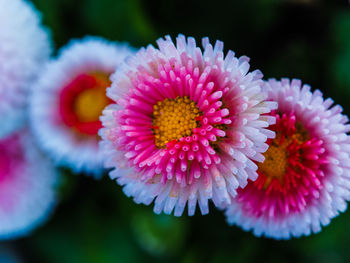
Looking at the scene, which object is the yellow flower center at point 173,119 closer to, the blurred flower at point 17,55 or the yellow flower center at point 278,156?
the yellow flower center at point 278,156

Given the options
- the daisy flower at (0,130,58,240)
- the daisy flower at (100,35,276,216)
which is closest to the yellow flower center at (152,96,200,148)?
the daisy flower at (100,35,276,216)

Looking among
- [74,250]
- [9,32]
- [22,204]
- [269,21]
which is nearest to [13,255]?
[74,250]

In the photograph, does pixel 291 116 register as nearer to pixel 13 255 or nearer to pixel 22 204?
pixel 22 204

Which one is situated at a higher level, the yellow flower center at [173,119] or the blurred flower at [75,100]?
the blurred flower at [75,100]

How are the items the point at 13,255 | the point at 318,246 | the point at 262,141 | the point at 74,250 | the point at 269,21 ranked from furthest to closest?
1. the point at 13,255
2. the point at 74,250
3. the point at 269,21
4. the point at 318,246
5. the point at 262,141

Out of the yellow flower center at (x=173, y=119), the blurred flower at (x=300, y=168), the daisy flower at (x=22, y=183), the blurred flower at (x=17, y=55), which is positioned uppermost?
the blurred flower at (x=17, y=55)

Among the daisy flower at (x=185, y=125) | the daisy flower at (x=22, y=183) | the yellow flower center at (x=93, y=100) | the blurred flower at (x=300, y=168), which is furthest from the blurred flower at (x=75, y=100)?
the blurred flower at (x=300, y=168)
